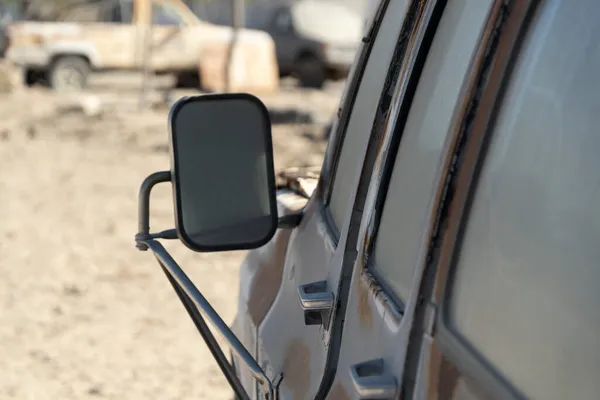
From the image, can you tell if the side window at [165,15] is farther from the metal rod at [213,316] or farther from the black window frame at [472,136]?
the black window frame at [472,136]

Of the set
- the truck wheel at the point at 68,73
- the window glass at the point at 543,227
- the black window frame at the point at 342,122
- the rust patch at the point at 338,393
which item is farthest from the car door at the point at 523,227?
the truck wheel at the point at 68,73

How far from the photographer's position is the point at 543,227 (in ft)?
3.30

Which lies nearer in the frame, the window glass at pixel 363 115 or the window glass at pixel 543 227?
the window glass at pixel 543 227

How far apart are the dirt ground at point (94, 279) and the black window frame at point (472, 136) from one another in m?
3.27

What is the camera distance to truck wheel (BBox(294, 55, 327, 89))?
17.3 meters

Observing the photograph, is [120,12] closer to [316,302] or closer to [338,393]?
[316,302]

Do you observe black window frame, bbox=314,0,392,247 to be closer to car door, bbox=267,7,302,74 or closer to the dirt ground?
the dirt ground

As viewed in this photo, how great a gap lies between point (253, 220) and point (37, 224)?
5.60 m

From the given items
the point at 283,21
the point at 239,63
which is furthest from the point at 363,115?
the point at 283,21

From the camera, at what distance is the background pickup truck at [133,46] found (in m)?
15.1

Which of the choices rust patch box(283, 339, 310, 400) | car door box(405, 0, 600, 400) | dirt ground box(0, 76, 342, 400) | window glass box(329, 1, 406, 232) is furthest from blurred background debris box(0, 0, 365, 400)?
car door box(405, 0, 600, 400)

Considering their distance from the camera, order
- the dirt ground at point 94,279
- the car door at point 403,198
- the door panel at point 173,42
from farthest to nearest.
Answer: the door panel at point 173,42 < the dirt ground at point 94,279 < the car door at point 403,198

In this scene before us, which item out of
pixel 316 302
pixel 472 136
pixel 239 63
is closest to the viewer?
pixel 472 136

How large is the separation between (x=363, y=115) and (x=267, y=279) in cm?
55
